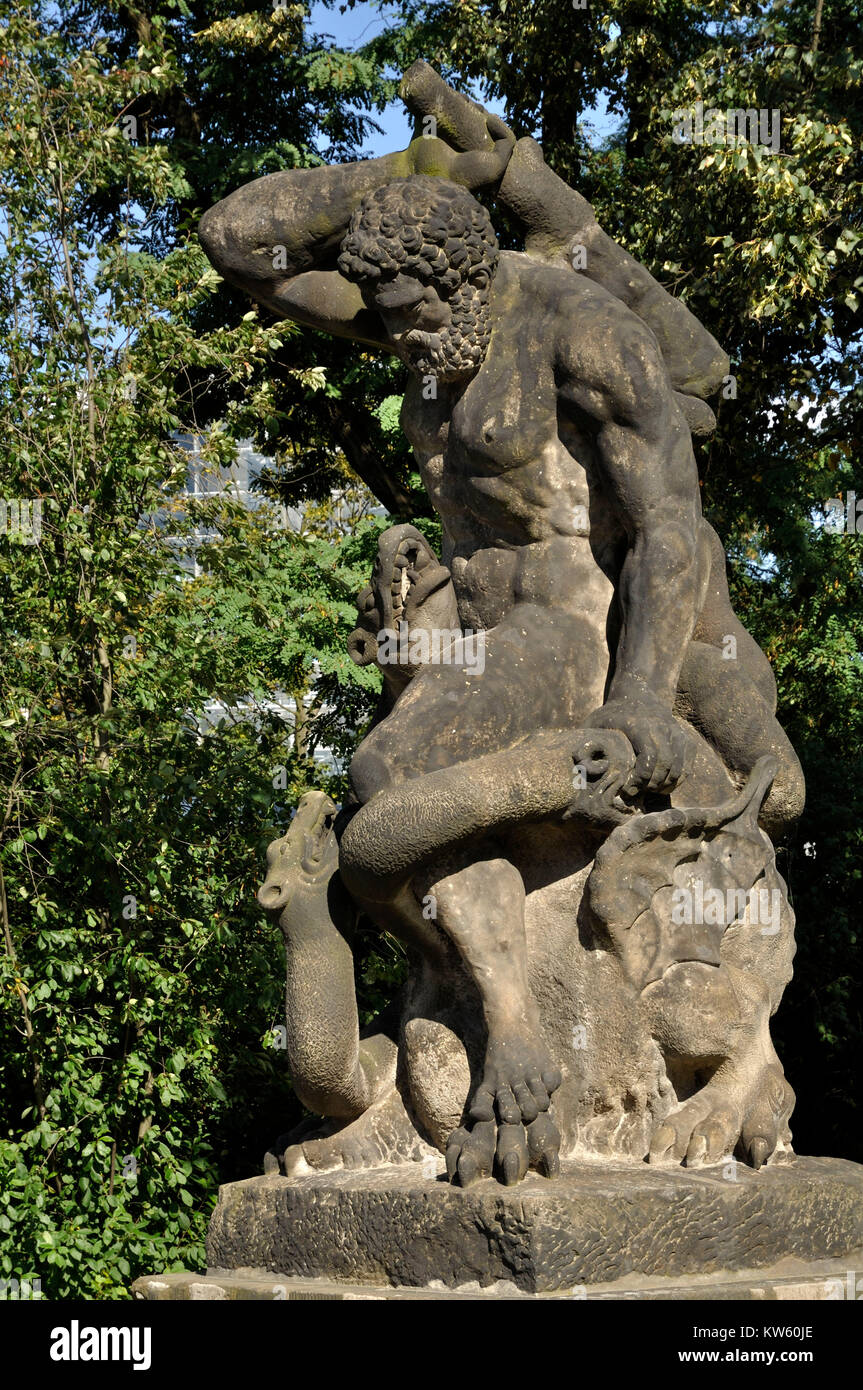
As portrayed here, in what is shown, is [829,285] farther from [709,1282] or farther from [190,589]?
[709,1282]

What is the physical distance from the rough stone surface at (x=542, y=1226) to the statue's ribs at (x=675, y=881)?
0.53 metres

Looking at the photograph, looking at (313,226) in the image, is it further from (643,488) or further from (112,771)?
(112,771)

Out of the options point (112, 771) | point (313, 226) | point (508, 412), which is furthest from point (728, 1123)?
point (112, 771)

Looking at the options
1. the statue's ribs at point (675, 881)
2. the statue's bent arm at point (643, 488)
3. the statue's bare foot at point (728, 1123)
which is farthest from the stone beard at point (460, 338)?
the statue's bare foot at point (728, 1123)

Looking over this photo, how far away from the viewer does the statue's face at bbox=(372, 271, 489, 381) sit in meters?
4.46

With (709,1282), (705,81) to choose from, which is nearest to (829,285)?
(705,81)

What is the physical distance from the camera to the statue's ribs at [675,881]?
4031mm

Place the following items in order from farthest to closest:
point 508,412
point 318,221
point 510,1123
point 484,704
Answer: point 318,221, point 508,412, point 484,704, point 510,1123

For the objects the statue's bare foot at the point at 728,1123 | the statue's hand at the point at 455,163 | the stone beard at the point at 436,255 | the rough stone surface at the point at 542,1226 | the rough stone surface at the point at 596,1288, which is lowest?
the rough stone surface at the point at 596,1288

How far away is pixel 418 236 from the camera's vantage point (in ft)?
14.5

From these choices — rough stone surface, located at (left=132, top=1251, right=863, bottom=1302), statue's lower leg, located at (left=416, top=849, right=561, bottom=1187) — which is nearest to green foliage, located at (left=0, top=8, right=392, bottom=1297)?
rough stone surface, located at (left=132, top=1251, right=863, bottom=1302)

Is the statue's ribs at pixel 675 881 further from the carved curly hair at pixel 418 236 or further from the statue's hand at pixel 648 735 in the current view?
the carved curly hair at pixel 418 236

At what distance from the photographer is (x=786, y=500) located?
1102 centimetres

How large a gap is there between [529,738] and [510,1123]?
0.97m
